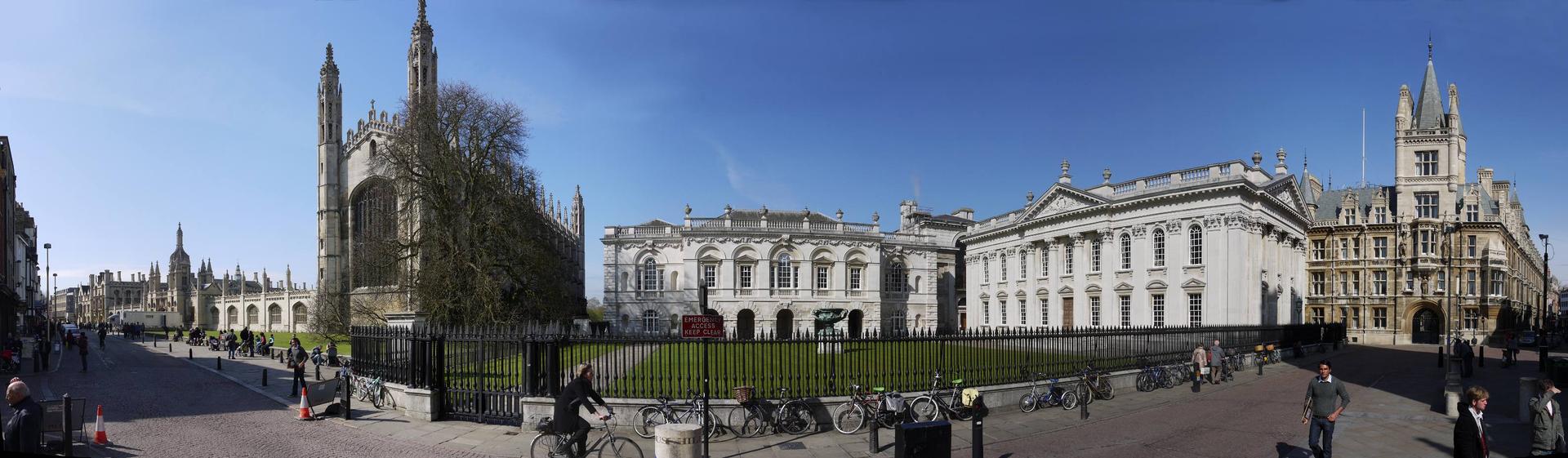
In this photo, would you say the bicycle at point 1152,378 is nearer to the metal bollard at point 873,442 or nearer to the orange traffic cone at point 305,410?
the metal bollard at point 873,442

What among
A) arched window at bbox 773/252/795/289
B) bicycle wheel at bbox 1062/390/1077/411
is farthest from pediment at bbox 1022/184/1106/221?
bicycle wheel at bbox 1062/390/1077/411

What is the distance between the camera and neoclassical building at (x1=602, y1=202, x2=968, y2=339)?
176 feet

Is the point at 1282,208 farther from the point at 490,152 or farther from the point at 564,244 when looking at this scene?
the point at 564,244

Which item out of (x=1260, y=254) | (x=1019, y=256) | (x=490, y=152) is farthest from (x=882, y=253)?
(x=490, y=152)

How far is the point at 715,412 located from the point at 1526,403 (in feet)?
52.2

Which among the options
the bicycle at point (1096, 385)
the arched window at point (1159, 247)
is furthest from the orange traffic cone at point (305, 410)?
the arched window at point (1159, 247)

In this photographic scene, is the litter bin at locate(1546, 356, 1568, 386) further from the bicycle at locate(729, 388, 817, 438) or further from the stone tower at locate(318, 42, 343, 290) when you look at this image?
the stone tower at locate(318, 42, 343, 290)

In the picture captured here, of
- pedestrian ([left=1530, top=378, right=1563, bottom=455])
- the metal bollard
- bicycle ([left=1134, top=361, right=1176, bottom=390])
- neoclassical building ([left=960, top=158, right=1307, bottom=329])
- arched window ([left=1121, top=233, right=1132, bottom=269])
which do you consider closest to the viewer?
pedestrian ([left=1530, top=378, right=1563, bottom=455])

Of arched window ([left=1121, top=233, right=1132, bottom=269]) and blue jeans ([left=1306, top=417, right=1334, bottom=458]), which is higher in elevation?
arched window ([left=1121, top=233, right=1132, bottom=269])

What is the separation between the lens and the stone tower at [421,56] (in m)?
51.4

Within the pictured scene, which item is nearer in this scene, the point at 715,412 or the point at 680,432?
the point at 680,432

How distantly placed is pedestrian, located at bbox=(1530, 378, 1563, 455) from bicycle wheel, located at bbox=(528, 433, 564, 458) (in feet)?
41.3

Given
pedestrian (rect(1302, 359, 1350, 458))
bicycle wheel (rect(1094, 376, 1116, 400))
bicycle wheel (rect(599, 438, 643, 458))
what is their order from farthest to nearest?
bicycle wheel (rect(1094, 376, 1116, 400)), bicycle wheel (rect(599, 438, 643, 458)), pedestrian (rect(1302, 359, 1350, 458))

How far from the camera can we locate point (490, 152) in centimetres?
3425
